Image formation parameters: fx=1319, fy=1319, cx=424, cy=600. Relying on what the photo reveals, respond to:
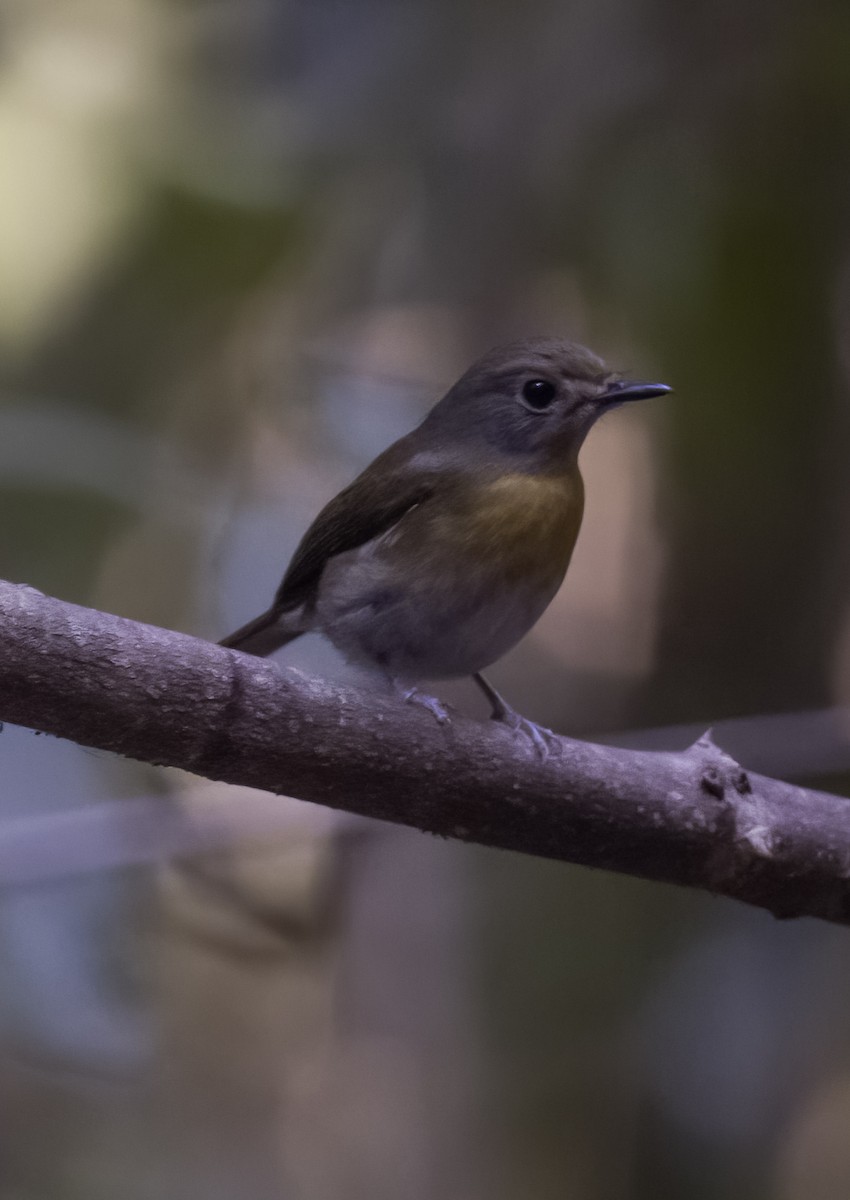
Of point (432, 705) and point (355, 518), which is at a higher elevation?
point (355, 518)

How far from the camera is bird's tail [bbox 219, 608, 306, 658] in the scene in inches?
118

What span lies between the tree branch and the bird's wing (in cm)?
71

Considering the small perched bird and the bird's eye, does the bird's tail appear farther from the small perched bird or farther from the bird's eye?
the bird's eye

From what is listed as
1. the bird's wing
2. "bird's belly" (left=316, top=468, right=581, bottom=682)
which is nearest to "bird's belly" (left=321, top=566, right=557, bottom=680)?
"bird's belly" (left=316, top=468, right=581, bottom=682)

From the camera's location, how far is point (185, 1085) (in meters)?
4.11

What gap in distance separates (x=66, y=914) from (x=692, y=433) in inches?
83.3

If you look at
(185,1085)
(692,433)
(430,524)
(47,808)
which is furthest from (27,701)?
(185,1085)

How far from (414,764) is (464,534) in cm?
74

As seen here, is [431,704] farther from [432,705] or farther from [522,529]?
[522,529]

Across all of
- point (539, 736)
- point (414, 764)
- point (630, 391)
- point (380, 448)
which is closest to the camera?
point (414, 764)

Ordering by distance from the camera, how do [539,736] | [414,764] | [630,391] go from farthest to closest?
[630,391], [539,736], [414,764]

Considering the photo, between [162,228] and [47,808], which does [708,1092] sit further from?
[162,228]

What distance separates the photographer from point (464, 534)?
271 cm

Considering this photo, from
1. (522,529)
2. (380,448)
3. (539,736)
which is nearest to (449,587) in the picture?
(522,529)
